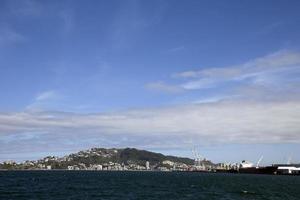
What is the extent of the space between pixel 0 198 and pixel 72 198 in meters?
14.7

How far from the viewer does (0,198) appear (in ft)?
332

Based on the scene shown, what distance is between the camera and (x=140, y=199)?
332 feet

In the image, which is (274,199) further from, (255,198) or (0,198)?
(0,198)

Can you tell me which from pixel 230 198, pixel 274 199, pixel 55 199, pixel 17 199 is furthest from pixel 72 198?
pixel 274 199

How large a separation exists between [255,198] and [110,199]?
31.3 m

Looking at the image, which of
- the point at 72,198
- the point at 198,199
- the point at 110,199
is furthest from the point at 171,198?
Answer: the point at 72,198

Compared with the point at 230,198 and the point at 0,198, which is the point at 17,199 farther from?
the point at 230,198

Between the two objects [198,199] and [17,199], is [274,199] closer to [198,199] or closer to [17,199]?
[198,199]

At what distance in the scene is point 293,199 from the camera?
106312 millimetres

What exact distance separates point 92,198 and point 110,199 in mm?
4639

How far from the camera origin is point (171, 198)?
10281 cm

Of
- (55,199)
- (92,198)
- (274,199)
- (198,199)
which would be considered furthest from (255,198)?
(55,199)

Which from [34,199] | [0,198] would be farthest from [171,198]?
[0,198]

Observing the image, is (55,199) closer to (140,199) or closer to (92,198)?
(92,198)
